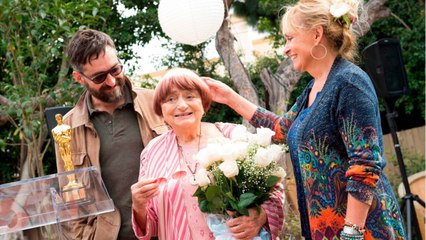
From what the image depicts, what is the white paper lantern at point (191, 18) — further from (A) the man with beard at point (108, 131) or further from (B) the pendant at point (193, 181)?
(B) the pendant at point (193, 181)

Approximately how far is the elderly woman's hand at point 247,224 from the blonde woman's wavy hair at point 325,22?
628 mm

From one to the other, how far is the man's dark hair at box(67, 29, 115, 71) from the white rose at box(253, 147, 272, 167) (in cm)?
94

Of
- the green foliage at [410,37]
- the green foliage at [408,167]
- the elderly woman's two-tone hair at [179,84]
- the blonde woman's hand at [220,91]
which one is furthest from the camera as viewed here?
the green foliage at [410,37]

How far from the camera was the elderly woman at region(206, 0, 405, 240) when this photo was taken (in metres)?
1.92

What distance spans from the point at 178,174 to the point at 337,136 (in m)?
0.64

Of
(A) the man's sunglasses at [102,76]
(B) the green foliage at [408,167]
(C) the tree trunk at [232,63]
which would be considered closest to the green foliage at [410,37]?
(B) the green foliage at [408,167]

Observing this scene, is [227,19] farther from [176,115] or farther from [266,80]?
[176,115]

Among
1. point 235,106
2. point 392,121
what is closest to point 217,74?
point 392,121

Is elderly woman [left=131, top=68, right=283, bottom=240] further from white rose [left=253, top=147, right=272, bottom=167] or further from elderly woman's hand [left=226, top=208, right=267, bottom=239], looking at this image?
white rose [left=253, top=147, right=272, bottom=167]

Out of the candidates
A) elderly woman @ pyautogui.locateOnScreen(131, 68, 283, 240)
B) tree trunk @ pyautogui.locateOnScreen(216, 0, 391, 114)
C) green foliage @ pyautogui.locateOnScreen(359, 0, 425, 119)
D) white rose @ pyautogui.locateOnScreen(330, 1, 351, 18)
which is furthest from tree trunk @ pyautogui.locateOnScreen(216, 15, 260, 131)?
white rose @ pyautogui.locateOnScreen(330, 1, 351, 18)

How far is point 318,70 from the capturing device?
7.01ft

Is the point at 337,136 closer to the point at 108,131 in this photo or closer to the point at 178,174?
the point at 178,174

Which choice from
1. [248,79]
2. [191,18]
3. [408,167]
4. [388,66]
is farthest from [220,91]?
[408,167]

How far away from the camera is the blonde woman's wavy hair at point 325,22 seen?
2041 mm
